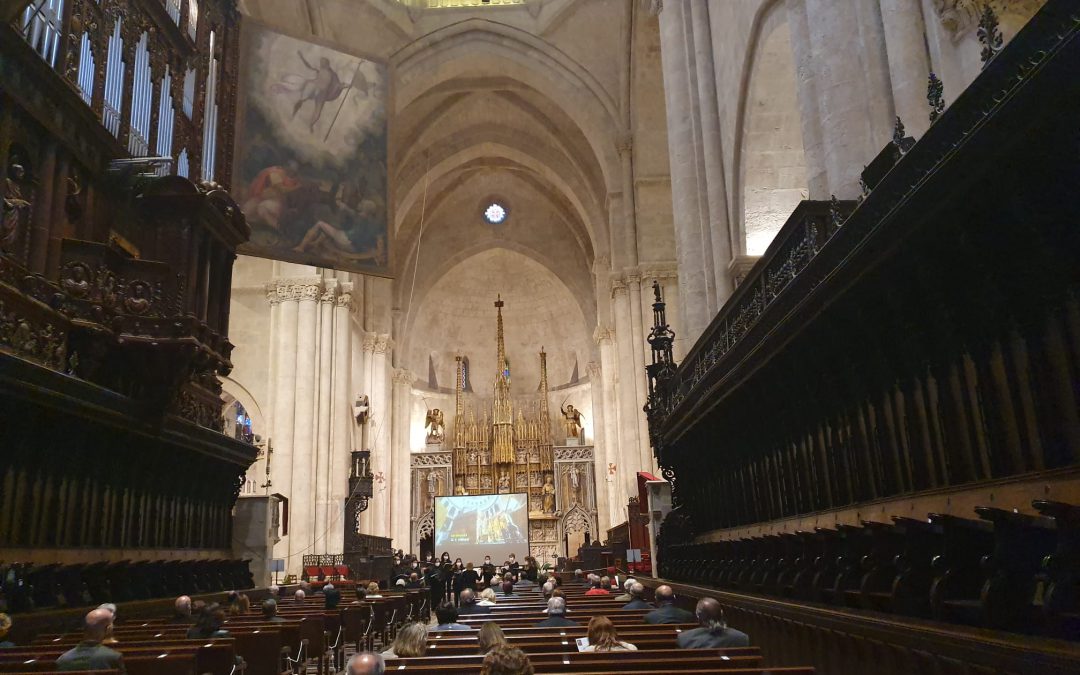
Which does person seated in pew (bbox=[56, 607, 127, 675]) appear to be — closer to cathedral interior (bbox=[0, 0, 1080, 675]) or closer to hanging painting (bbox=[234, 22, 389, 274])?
cathedral interior (bbox=[0, 0, 1080, 675])

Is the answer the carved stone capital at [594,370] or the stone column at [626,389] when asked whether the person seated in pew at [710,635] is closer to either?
the stone column at [626,389]

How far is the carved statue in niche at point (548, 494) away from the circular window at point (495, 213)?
1112 centimetres

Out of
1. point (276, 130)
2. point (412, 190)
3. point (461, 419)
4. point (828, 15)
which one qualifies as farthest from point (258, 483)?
point (828, 15)

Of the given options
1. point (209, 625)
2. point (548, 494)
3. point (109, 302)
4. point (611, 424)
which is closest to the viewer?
point (209, 625)

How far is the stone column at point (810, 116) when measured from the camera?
25.0 feet

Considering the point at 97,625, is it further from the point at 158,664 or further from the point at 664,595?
the point at 664,595

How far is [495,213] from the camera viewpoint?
36750mm

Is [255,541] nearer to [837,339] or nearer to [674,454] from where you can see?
[674,454]

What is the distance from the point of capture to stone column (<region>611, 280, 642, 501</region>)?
Answer: 22.8 metres

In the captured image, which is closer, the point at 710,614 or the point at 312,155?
the point at 710,614

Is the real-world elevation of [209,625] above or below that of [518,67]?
below

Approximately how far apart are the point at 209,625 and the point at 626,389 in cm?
1878

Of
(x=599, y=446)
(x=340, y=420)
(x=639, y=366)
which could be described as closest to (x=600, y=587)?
(x=639, y=366)

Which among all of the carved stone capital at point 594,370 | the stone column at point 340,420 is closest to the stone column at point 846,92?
the stone column at point 340,420
